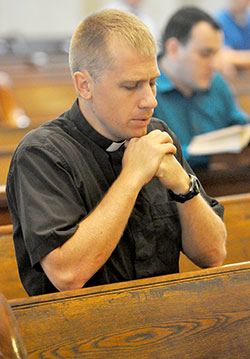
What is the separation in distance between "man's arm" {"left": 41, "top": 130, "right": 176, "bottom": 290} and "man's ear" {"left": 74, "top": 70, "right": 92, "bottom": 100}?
11.4 inches

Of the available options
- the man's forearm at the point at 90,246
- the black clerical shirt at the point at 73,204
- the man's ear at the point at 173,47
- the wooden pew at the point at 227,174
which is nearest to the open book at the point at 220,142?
the wooden pew at the point at 227,174

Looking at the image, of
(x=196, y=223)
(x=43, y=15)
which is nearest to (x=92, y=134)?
(x=196, y=223)

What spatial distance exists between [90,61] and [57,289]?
0.71 m

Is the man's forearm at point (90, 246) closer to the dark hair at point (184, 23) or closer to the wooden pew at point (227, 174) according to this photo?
the wooden pew at point (227, 174)

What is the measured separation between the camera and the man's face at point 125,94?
1.76 m

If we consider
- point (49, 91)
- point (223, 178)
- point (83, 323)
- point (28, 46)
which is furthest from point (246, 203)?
point (28, 46)

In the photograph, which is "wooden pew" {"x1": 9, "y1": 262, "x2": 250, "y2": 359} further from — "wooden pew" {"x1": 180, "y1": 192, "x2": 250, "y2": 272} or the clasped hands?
"wooden pew" {"x1": 180, "y1": 192, "x2": 250, "y2": 272}

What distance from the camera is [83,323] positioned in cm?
151

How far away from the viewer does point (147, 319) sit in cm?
156

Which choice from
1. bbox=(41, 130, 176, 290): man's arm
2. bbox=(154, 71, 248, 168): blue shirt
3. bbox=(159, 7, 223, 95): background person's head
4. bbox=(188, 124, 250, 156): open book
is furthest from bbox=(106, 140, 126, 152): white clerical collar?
bbox=(159, 7, 223, 95): background person's head

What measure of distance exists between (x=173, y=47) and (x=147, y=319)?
2.21 metres

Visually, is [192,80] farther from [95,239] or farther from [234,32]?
[234,32]

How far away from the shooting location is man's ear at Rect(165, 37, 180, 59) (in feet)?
11.2

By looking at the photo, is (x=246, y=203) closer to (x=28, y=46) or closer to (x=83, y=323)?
(x=83, y=323)
